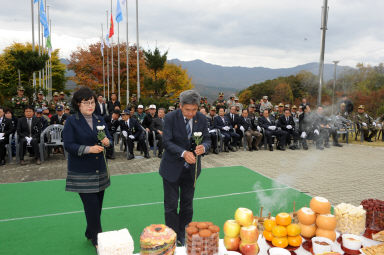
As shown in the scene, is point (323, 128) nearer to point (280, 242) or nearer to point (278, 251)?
point (280, 242)

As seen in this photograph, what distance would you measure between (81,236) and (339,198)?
5.01 meters

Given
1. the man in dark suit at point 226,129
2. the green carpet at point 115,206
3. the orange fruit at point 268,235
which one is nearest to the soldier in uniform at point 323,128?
the man in dark suit at point 226,129

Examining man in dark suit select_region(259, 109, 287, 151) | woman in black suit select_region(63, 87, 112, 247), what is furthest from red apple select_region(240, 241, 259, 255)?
man in dark suit select_region(259, 109, 287, 151)

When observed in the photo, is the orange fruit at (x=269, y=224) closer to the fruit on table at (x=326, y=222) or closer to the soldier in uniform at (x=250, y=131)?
the fruit on table at (x=326, y=222)

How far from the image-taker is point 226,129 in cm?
1161

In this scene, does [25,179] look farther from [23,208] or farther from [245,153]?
[245,153]

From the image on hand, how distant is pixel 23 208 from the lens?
5.38 meters

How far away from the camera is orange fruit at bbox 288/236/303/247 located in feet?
7.25

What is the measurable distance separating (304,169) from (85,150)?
24.2ft

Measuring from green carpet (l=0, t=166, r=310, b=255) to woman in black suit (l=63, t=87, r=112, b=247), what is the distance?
3.07ft

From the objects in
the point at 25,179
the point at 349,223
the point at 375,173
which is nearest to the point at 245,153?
the point at 375,173

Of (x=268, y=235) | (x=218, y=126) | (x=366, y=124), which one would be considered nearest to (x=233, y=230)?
(x=268, y=235)

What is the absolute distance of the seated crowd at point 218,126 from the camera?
929 centimetres

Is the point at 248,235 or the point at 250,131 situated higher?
the point at 248,235
